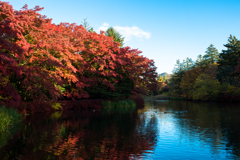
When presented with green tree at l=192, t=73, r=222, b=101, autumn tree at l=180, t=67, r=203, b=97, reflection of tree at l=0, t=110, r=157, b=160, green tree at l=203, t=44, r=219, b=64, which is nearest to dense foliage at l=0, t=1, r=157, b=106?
reflection of tree at l=0, t=110, r=157, b=160

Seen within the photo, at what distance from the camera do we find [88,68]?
85.5 ft

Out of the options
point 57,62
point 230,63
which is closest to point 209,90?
point 230,63

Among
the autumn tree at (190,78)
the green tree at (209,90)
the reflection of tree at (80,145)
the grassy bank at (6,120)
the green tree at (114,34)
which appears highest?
the green tree at (114,34)

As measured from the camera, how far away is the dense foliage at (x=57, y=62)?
1384cm

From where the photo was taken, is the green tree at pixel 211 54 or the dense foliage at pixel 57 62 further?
the green tree at pixel 211 54

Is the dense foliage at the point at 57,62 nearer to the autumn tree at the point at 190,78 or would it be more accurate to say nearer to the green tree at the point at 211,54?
the autumn tree at the point at 190,78

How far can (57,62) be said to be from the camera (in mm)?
18406

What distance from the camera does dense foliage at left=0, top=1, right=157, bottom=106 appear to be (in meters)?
13.8

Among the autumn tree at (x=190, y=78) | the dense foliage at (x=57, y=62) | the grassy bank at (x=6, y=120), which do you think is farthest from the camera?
the autumn tree at (x=190, y=78)

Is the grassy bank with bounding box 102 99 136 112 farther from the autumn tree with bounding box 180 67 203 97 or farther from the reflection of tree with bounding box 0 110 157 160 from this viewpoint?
the autumn tree with bounding box 180 67 203 97

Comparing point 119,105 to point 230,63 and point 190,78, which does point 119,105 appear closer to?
point 230,63

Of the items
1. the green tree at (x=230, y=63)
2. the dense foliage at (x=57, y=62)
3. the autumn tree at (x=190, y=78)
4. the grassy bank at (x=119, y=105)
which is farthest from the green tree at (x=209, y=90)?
the grassy bank at (x=119, y=105)

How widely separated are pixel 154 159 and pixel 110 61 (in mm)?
22075

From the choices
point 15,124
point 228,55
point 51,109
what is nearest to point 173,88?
point 228,55
